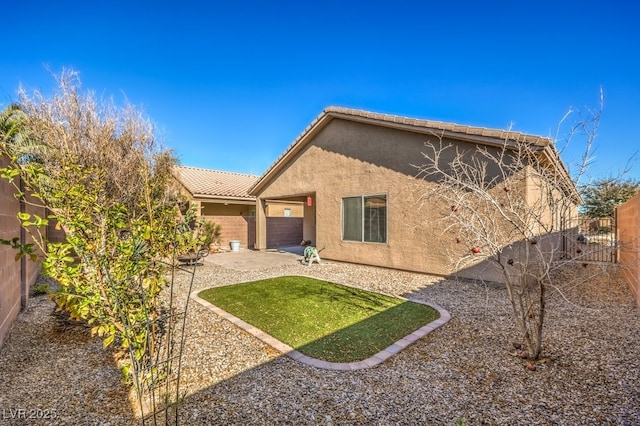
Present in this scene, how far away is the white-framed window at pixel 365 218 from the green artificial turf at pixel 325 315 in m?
3.61

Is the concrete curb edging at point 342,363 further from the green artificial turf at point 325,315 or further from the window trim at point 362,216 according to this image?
the window trim at point 362,216

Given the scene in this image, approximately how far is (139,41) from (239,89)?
542cm

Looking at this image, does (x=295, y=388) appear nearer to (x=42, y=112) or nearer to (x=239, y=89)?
(x=42, y=112)

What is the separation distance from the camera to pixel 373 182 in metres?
12.6

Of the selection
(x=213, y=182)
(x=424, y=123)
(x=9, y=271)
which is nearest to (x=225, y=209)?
(x=213, y=182)

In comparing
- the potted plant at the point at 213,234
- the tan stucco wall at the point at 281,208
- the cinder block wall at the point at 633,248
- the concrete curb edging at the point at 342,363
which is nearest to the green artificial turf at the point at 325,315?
the concrete curb edging at the point at 342,363

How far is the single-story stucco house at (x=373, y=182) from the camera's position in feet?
35.5

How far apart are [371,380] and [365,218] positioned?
9.06 metres

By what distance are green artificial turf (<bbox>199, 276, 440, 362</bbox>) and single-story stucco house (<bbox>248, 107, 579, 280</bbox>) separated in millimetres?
3439

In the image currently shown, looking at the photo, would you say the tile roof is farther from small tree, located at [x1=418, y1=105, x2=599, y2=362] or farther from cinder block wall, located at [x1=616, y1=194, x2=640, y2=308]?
cinder block wall, located at [x1=616, y1=194, x2=640, y2=308]

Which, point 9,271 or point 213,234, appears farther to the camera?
point 213,234

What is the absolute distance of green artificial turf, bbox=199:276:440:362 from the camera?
17.9 ft

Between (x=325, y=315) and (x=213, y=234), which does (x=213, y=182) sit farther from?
(x=325, y=315)


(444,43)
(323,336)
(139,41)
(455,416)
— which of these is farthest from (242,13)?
(455,416)
